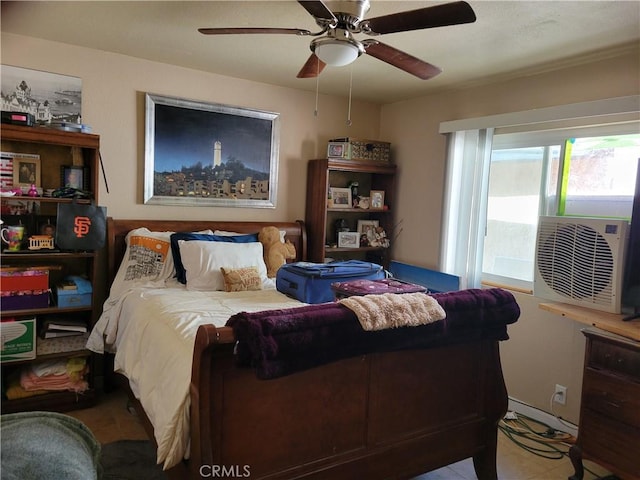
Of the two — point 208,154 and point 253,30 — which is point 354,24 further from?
point 208,154

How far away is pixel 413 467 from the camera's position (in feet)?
6.56

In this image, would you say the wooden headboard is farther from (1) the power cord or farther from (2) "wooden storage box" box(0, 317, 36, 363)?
(1) the power cord

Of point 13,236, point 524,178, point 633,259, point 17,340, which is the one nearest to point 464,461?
point 633,259

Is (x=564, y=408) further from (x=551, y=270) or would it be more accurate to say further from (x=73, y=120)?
(x=73, y=120)

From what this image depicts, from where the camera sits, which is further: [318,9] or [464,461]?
[464,461]

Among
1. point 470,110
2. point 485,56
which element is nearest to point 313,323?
point 485,56

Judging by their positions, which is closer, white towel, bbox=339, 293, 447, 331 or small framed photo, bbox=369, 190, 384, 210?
white towel, bbox=339, 293, 447, 331

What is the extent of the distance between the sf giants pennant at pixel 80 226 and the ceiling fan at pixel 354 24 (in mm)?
1448

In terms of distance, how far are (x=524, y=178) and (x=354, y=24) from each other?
1.99 m

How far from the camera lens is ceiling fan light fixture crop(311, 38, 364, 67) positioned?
1932mm

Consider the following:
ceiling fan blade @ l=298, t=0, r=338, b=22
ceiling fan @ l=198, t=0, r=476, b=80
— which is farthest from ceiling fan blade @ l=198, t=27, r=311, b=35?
ceiling fan blade @ l=298, t=0, r=338, b=22

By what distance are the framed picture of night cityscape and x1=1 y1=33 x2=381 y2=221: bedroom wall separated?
66 mm

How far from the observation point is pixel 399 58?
220 cm

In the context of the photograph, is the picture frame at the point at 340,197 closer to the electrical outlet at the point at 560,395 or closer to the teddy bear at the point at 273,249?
the teddy bear at the point at 273,249
